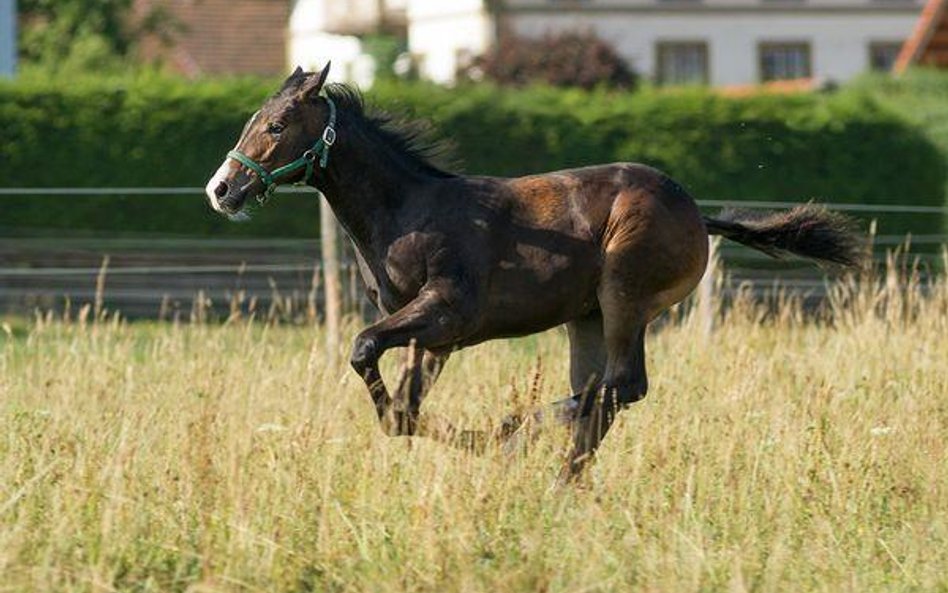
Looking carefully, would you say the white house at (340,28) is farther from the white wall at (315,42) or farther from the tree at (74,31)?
the tree at (74,31)

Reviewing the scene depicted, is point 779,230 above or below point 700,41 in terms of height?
above

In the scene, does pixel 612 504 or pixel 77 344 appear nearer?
pixel 612 504

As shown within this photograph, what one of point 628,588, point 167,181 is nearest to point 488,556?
point 628,588

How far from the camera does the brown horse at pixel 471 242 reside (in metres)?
7.75

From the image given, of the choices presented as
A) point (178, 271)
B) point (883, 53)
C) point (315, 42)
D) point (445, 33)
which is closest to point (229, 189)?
point (178, 271)

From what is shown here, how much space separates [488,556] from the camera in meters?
6.14

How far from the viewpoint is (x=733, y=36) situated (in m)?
39.2

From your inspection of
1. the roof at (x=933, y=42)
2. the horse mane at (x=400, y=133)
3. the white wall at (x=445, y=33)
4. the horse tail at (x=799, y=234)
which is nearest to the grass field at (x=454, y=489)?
the horse tail at (x=799, y=234)

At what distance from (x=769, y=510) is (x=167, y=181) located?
1244 cm

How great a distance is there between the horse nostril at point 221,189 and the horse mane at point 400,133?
652mm

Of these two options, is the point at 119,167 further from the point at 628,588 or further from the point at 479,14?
the point at 479,14

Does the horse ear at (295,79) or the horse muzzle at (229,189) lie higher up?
the horse ear at (295,79)

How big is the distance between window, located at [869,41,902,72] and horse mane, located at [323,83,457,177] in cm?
3245

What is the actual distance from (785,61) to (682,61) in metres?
2.23
